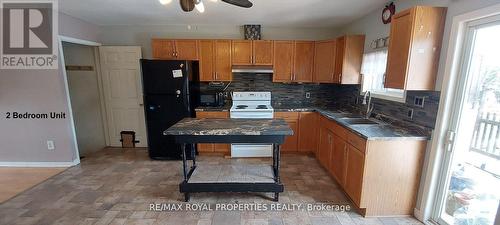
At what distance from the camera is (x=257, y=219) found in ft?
7.10

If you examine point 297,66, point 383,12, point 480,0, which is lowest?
point 297,66

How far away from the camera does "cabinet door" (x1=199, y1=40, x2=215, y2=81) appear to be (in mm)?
3756

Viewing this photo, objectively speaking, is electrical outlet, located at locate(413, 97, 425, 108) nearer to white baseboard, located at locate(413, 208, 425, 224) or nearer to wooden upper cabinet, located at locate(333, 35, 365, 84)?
white baseboard, located at locate(413, 208, 425, 224)

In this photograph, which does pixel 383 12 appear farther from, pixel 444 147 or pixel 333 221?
pixel 333 221

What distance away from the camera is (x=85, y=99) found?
4156mm

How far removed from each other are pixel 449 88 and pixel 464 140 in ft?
1.52

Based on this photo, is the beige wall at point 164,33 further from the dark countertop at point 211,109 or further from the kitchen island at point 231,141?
the kitchen island at point 231,141

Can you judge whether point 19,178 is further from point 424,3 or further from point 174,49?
point 424,3

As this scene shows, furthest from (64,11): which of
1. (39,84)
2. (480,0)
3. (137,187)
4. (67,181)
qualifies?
(480,0)

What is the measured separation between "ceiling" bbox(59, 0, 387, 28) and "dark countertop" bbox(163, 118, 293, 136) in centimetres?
147

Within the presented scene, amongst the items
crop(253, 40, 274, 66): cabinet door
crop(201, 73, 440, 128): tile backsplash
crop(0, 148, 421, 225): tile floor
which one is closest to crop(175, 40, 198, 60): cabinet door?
crop(201, 73, 440, 128): tile backsplash

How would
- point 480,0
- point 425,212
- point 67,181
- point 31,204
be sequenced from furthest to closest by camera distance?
point 67,181 → point 31,204 → point 425,212 → point 480,0

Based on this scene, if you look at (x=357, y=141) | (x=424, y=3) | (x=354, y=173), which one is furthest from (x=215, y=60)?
(x=424, y=3)

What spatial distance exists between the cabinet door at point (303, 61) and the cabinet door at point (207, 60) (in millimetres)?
1469
